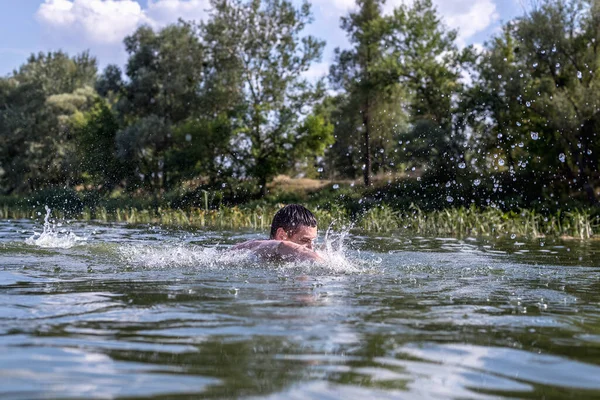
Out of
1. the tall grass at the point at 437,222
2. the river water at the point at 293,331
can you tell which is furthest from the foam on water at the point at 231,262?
the tall grass at the point at 437,222

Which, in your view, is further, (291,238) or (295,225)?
(291,238)

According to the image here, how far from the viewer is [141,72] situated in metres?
51.9

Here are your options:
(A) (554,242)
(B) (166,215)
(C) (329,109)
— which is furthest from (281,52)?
(A) (554,242)

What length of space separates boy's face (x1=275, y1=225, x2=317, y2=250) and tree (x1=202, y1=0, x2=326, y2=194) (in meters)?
38.6

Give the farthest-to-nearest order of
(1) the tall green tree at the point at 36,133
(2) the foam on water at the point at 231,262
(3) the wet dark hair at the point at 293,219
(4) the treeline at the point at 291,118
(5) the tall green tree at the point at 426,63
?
(1) the tall green tree at the point at 36,133 < (5) the tall green tree at the point at 426,63 < (4) the treeline at the point at 291,118 < (3) the wet dark hair at the point at 293,219 < (2) the foam on water at the point at 231,262

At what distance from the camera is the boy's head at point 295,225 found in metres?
9.45

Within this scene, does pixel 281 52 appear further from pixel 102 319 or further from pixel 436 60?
pixel 102 319

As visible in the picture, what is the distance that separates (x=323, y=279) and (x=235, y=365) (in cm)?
426

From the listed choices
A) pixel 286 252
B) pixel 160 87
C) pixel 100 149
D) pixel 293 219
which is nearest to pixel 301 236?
pixel 293 219

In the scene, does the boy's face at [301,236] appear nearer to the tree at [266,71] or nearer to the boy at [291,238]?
the boy at [291,238]

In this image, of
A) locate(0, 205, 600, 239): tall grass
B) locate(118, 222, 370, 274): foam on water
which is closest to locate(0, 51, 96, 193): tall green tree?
locate(0, 205, 600, 239): tall grass

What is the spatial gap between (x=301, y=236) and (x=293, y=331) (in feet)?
15.5

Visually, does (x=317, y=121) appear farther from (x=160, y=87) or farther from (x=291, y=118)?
(x=160, y=87)

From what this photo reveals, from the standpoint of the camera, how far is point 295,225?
31.0 feet
